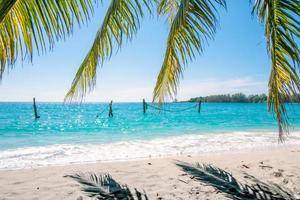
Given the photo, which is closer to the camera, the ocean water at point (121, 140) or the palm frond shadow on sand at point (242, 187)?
the palm frond shadow on sand at point (242, 187)

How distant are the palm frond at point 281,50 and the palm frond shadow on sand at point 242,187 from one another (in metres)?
1.17

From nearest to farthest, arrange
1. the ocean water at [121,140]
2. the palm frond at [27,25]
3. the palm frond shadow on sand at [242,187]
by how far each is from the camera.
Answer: the palm frond at [27,25] < the palm frond shadow on sand at [242,187] < the ocean water at [121,140]

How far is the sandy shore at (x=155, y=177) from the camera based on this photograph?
4035mm

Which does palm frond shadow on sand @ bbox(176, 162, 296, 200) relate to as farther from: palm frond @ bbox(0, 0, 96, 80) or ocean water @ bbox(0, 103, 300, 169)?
palm frond @ bbox(0, 0, 96, 80)

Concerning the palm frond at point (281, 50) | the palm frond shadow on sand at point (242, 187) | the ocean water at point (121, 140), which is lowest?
the ocean water at point (121, 140)

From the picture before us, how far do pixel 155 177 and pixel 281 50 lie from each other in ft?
10.4

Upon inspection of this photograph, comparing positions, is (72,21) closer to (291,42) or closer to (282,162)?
(291,42)

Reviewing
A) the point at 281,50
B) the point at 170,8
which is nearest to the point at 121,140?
the point at 170,8

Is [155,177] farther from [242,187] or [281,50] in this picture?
[281,50]

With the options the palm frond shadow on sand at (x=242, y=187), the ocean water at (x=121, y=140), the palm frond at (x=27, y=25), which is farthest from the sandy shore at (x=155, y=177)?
the palm frond at (x=27, y=25)

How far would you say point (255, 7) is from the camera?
123 inches

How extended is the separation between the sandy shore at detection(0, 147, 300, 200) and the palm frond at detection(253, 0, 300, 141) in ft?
5.10

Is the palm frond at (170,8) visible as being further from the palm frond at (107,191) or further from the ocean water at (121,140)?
the palm frond at (107,191)

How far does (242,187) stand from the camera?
392 centimetres
